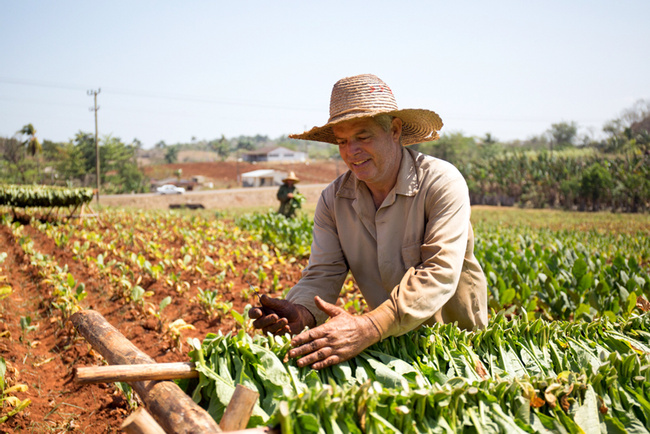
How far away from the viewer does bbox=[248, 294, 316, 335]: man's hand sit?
6.81 ft

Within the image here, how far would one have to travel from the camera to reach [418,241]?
2.37 meters

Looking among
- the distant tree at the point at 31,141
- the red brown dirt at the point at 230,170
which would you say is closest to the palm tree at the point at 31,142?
the distant tree at the point at 31,141

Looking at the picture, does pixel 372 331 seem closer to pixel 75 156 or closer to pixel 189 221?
pixel 189 221

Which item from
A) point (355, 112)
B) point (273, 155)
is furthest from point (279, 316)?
point (273, 155)

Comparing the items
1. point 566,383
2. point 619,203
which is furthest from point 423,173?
point 619,203

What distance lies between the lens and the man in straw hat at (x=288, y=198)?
11469 millimetres

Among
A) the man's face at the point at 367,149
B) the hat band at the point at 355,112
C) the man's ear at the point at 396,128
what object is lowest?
the man's face at the point at 367,149

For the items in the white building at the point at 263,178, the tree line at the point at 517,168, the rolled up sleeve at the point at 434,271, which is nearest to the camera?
the rolled up sleeve at the point at 434,271

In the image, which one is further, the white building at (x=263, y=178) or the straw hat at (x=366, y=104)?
the white building at (x=263, y=178)

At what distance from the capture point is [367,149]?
2.36 metres

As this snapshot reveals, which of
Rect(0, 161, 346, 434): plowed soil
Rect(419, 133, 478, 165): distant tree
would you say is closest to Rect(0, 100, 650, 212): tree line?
Rect(419, 133, 478, 165): distant tree

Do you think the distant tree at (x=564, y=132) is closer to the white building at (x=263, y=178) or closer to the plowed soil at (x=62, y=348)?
the white building at (x=263, y=178)

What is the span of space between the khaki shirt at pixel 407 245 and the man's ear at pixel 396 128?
114 mm

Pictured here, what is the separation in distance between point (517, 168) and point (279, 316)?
2678 centimetres
